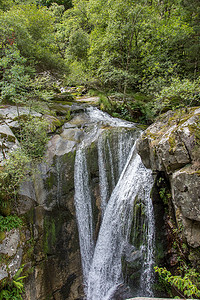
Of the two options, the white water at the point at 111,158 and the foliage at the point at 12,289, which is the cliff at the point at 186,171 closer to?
the white water at the point at 111,158

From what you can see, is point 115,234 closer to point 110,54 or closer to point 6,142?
point 6,142

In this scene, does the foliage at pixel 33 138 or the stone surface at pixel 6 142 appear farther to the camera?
the foliage at pixel 33 138

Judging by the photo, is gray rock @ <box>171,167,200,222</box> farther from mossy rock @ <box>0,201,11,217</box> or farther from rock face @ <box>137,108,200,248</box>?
mossy rock @ <box>0,201,11,217</box>

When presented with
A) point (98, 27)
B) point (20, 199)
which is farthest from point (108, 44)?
point (20, 199)

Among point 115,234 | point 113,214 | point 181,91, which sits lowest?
point 115,234

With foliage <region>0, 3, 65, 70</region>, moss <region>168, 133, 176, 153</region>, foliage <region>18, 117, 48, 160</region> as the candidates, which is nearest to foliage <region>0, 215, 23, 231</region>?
foliage <region>18, 117, 48, 160</region>

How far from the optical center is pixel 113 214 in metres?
6.45

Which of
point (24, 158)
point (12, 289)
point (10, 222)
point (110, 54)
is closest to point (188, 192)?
point (24, 158)

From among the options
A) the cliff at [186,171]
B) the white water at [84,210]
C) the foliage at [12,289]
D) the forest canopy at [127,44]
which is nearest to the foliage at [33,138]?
the white water at [84,210]

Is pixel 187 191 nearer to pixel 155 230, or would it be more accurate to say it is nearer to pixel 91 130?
pixel 155 230

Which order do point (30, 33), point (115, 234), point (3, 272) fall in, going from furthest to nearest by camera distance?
point (30, 33) < point (115, 234) < point (3, 272)

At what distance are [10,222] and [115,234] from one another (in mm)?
3718

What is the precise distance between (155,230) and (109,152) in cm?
360

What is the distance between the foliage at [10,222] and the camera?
5.48 metres
